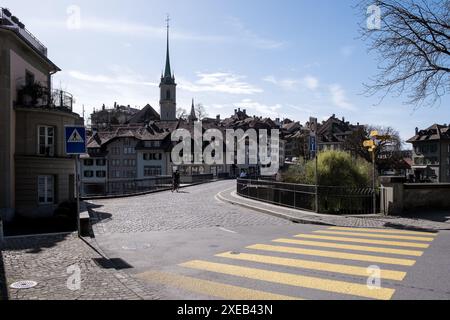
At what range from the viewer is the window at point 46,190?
83.1ft

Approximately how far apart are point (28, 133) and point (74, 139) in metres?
14.0

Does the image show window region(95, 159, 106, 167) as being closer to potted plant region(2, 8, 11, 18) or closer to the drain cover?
potted plant region(2, 8, 11, 18)

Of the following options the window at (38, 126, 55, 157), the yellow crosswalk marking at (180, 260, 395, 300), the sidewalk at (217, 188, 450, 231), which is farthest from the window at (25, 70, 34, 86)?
the yellow crosswalk marking at (180, 260, 395, 300)

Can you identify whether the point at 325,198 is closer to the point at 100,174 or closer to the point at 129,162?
the point at 129,162

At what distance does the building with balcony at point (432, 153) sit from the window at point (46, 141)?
250 ft

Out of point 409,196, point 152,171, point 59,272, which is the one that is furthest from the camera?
point 152,171

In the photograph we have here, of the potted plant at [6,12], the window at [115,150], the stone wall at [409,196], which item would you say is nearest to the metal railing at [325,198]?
the stone wall at [409,196]

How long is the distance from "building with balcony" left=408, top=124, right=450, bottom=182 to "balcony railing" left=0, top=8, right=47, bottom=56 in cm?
7597

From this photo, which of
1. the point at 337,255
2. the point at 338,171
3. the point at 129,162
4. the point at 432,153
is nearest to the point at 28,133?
the point at 338,171

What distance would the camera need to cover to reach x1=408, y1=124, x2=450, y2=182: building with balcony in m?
88.9

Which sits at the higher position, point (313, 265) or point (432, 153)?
point (432, 153)

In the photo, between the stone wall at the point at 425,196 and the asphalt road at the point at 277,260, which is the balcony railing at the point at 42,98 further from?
the stone wall at the point at 425,196

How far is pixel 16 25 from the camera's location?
25.7 m
